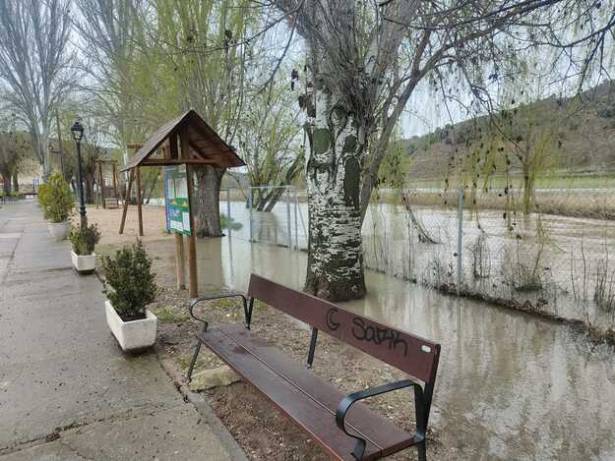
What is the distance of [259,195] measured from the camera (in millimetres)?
14164

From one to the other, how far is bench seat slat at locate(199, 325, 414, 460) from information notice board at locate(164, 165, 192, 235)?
2.55 meters

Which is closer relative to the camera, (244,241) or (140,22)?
(140,22)

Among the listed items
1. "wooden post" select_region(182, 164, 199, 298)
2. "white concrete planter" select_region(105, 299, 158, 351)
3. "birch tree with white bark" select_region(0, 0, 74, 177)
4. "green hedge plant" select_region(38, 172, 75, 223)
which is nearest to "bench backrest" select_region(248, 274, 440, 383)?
"white concrete planter" select_region(105, 299, 158, 351)

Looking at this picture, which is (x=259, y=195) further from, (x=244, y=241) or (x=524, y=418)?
(x=524, y=418)

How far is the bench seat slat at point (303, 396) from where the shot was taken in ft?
6.79

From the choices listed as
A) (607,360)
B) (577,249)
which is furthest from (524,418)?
(577,249)

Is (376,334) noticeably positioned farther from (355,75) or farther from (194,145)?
(194,145)

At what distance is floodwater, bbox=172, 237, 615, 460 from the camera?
9.19 ft

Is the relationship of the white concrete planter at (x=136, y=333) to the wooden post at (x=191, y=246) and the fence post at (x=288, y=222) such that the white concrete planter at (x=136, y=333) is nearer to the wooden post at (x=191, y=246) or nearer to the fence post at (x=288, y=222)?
the wooden post at (x=191, y=246)

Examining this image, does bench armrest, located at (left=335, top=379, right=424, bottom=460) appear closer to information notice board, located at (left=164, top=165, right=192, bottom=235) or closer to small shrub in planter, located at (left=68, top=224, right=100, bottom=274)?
information notice board, located at (left=164, top=165, right=192, bottom=235)

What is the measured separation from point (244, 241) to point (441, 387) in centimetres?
987

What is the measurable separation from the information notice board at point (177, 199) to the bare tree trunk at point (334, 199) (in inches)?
65.7

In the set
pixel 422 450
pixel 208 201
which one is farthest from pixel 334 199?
pixel 208 201

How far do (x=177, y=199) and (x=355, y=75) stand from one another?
2924mm
